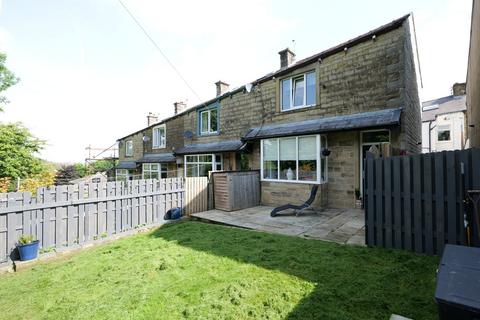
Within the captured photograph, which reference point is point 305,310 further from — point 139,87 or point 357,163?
point 139,87

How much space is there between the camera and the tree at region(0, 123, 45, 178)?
1964 centimetres

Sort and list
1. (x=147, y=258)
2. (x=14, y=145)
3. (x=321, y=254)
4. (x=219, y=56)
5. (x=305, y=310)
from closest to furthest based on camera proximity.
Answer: (x=305, y=310)
(x=321, y=254)
(x=147, y=258)
(x=219, y=56)
(x=14, y=145)

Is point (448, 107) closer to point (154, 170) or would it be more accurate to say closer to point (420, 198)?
point (420, 198)

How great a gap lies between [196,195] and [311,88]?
22.6 feet

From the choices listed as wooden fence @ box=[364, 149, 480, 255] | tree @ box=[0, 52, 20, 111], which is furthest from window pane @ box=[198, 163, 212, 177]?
tree @ box=[0, 52, 20, 111]

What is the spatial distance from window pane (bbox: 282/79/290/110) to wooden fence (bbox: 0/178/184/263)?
6.62m

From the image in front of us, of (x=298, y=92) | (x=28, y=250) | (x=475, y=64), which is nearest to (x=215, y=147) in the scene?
(x=298, y=92)

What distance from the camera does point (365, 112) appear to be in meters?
8.88

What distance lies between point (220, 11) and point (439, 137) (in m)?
25.2

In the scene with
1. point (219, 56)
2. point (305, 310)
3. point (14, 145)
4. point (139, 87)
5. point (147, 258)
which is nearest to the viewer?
point (305, 310)

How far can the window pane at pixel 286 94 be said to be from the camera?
11.4 m

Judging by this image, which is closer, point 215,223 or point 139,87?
point 215,223

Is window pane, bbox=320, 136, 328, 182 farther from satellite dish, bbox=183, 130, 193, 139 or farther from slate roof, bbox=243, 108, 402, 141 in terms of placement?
satellite dish, bbox=183, 130, 193, 139

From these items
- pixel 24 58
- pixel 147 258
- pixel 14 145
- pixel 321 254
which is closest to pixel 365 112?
pixel 321 254
